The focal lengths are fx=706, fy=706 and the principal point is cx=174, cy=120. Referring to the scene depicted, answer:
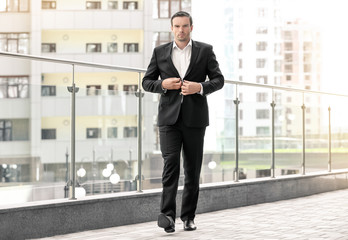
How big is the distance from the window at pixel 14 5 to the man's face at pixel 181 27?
37496 millimetres

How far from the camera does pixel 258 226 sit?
16.5 ft

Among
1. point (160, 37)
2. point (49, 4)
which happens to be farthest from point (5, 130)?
point (49, 4)

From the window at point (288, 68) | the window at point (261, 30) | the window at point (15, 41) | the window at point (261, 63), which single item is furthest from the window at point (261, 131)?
the window at point (288, 68)

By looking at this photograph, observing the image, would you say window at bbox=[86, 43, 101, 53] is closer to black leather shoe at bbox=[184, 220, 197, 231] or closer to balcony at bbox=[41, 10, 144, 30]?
balcony at bbox=[41, 10, 144, 30]

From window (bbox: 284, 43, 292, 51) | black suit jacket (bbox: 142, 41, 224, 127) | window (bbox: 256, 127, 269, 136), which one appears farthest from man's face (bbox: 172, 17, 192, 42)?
window (bbox: 284, 43, 292, 51)

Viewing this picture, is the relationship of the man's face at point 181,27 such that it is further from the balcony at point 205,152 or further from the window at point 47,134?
the window at point 47,134

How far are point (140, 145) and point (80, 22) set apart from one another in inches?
1431

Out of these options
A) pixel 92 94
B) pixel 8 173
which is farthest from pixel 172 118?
pixel 8 173

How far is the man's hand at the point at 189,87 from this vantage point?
14.8 ft

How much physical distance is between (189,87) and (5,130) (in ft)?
3.95

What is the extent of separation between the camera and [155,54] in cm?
475

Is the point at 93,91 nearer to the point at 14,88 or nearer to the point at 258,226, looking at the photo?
the point at 14,88

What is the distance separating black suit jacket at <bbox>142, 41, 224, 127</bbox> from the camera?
4.63 m

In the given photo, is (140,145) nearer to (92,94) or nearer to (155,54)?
(92,94)
